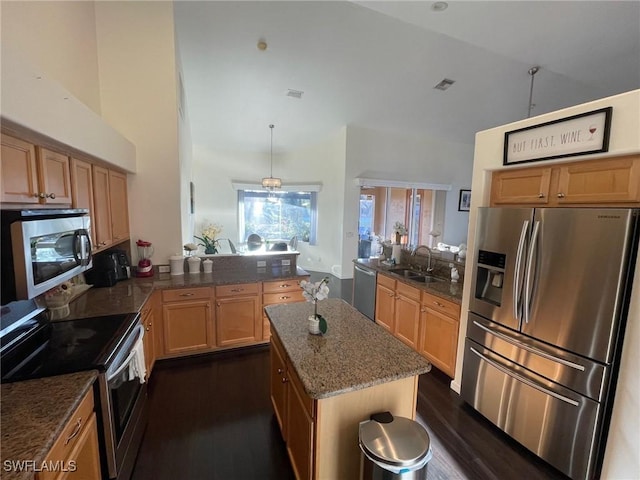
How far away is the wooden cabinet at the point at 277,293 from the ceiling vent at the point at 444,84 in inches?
156

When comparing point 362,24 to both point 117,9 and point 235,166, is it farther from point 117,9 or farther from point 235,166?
point 235,166

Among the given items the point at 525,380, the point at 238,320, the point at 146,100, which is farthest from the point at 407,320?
the point at 146,100

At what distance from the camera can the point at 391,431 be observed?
1323mm

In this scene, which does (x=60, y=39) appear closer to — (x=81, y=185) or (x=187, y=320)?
(x=81, y=185)

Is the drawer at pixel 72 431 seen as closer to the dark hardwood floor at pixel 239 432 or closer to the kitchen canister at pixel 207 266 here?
the dark hardwood floor at pixel 239 432

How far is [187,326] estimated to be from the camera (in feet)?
9.59

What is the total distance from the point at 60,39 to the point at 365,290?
13.2ft

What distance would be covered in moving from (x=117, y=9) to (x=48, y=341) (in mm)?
3301

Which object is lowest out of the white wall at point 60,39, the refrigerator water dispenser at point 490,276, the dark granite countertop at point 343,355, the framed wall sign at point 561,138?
the dark granite countertop at point 343,355

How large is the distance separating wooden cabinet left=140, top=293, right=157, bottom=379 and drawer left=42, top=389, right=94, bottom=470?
1129 millimetres

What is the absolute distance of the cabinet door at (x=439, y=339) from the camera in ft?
8.75

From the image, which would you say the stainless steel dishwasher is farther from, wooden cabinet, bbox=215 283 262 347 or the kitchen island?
the kitchen island

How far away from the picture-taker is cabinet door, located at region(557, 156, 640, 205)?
1.58m

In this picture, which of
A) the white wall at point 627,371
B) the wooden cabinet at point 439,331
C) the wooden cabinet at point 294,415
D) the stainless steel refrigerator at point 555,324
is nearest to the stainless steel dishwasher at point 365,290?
the wooden cabinet at point 439,331
